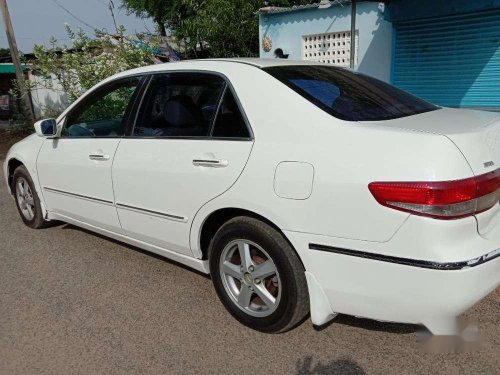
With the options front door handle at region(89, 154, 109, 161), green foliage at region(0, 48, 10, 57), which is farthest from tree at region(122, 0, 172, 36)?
green foliage at region(0, 48, 10, 57)

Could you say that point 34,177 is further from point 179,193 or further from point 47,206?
point 179,193

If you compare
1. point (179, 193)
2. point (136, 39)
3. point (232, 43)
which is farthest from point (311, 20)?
point (179, 193)

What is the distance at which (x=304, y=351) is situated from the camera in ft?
8.41

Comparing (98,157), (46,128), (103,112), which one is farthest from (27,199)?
(98,157)

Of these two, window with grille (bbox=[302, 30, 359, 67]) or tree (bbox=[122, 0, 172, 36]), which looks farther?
tree (bbox=[122, 0, 172, 36])

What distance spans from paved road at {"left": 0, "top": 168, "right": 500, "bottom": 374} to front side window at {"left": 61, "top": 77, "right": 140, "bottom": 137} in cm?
119

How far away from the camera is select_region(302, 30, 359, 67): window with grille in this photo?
881 cm

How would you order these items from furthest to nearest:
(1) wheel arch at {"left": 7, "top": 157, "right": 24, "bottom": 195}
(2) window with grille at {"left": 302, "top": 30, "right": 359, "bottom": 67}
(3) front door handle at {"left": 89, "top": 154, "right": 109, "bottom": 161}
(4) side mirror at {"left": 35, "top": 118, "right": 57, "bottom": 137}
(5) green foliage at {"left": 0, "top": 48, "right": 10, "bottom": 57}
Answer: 1. (5) green foliage at {"left": 0, "top": 48, "right": 10, "bottom": 57}
2. (2) window with grille at {"left": 302, "top": 30, "right": 359, "bottom": 67}
3. (1) wheel arch at {"left": 7, "top": 157, "right": 24, "bottom": 195}
4. (4) side mirror at {"left": 35, "top": 118, "right": 57, "bottom": 137}
5. (3) front door handle at {"left": 89, "top": 154, "right": 109, "bottom": 161}

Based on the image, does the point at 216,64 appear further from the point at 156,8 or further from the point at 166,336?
the point at 156,8

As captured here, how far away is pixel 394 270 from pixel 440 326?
1.21 ft

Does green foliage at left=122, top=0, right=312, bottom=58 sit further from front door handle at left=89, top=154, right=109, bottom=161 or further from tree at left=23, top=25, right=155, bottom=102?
front door handle at left=89, top=154, right=109, bottom=161

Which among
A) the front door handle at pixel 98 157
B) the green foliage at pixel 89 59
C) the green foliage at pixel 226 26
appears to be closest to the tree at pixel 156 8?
the green foliage at pixel 226 26

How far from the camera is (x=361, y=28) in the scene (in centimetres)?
850

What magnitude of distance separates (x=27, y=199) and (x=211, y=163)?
Answer: 3015 millimetres
